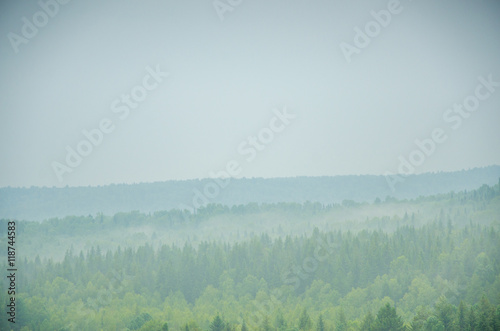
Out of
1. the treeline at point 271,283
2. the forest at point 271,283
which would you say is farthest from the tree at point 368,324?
the treeline at point 271,283

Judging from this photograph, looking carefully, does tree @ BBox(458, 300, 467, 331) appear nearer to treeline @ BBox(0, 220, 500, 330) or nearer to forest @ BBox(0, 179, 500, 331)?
forest @ BBox(0, 179, 500, 331)

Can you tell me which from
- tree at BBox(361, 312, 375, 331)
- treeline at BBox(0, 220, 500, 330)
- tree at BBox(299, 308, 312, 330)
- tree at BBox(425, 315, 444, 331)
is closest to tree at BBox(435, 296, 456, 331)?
tree at BBox(425, 315, 444, 331)

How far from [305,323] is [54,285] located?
81112mm

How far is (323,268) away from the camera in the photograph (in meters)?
175

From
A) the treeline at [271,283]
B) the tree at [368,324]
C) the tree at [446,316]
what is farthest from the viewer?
the treeline at [271,283]

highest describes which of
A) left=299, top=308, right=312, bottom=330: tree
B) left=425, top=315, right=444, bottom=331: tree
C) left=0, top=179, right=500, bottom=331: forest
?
left=0, top=179, right=500, bottom=331: forest

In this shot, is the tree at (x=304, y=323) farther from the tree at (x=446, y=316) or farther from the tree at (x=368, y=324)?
the tree at (x=446, y=316)

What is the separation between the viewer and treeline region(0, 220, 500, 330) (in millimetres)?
135500

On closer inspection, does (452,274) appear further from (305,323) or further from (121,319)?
(121,319)

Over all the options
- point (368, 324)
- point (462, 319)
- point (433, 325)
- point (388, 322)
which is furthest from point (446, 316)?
point (368, 324)

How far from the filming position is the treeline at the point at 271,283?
13550cm

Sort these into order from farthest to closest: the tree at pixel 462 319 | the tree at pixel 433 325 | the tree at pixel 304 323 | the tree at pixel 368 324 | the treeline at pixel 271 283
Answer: the treeline at pixel 271 283 < the tree at pixel 304 323 < the tree at pixel 368 324 < the tree at pixel 462 319 < the tree at pixel 433 325

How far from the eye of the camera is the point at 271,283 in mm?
176000

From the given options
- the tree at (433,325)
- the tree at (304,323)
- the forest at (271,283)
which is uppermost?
the forest at (271,283)
